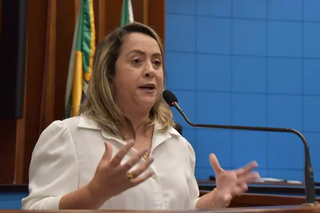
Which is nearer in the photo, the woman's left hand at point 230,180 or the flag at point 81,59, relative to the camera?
the woman's left hand at point 230,180

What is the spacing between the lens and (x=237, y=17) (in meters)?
6.17

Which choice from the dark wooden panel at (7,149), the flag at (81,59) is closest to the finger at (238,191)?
the flag at (81,59)

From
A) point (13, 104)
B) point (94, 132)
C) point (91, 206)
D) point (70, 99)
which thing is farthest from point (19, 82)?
point (91, 206)

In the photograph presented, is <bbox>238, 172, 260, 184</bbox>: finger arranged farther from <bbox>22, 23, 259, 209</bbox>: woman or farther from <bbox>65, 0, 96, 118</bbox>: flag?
<bbox>65, 0, 96, 118</bbox>: flag

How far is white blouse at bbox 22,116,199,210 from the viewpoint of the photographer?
1793 millimetres

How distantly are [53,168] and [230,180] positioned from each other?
64 centimetres

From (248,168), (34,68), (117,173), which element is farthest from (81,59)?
(117,173)

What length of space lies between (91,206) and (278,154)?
4.81m

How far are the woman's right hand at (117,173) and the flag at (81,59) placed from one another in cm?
248

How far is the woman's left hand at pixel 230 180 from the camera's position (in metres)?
1.69

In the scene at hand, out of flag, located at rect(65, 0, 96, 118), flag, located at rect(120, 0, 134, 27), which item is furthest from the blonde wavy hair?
flag, located at rect(120, 0, 134, 27)

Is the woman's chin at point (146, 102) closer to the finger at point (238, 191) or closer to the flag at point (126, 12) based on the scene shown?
the finger at point (238, 191)

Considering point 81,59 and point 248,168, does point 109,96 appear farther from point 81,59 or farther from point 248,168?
point 81,59

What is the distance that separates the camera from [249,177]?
66.7 inches
